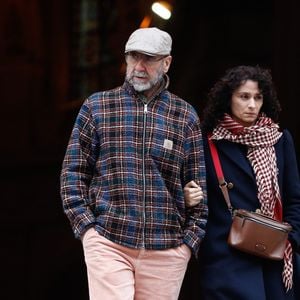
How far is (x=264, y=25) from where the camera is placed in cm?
733

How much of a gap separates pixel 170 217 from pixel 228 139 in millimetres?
619

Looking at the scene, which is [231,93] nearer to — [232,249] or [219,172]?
[219,172]

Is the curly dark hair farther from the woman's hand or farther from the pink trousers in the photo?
the pink trousers

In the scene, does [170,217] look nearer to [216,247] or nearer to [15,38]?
[216,247]

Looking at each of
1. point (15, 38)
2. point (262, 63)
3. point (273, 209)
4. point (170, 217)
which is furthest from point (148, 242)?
point (15, 38)

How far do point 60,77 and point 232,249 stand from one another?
3.66 metres

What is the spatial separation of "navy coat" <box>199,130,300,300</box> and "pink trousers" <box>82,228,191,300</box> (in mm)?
305

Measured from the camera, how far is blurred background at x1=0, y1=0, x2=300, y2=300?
745 centimetres

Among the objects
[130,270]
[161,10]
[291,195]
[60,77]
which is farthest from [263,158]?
[60,77]

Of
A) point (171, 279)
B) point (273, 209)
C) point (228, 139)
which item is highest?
point (228, 139)

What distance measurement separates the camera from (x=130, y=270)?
173 inches

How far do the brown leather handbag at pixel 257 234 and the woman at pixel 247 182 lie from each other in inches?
4.0

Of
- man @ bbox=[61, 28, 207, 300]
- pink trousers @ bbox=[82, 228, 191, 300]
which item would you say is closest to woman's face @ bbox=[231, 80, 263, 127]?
man @ bbox=[61, 28, 207, 300]

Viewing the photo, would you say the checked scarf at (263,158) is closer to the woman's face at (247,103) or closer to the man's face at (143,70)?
the woman's face at (247,103)
